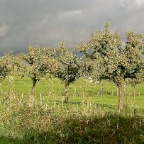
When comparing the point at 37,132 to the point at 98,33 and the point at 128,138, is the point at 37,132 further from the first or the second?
the point at 98,33

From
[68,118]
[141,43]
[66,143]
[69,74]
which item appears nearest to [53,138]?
[66,143]

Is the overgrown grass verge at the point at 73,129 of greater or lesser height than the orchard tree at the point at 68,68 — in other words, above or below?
below

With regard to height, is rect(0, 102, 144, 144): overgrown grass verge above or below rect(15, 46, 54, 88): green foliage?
below

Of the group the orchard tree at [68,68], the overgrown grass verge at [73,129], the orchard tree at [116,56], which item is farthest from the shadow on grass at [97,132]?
the orchard tree at [68,68]

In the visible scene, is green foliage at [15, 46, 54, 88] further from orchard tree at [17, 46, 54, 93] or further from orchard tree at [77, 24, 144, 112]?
orchard tree at [77, 24, 144, 112]

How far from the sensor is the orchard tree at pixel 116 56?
57.5 meters

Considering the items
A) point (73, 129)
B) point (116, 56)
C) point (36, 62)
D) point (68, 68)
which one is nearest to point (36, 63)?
point (36, 62)

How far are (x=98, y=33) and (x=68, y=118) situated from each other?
38223 millimetres

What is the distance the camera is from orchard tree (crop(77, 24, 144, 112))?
189 feet

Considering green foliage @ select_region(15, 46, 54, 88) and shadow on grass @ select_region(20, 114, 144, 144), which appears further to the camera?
green foliage @ select_region(15, 46, 54, 88)

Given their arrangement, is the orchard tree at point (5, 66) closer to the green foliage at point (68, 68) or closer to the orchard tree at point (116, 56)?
the green foliage at point (68, 68)

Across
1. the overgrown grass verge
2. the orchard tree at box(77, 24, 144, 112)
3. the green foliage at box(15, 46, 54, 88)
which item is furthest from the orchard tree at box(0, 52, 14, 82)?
the overgrown grass verge

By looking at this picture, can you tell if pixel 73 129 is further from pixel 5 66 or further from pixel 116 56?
pixel 5 66

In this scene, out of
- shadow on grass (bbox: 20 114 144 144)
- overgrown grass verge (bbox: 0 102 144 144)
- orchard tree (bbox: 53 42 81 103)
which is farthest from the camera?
orchard tree (bbox: 53 42 81 103)
